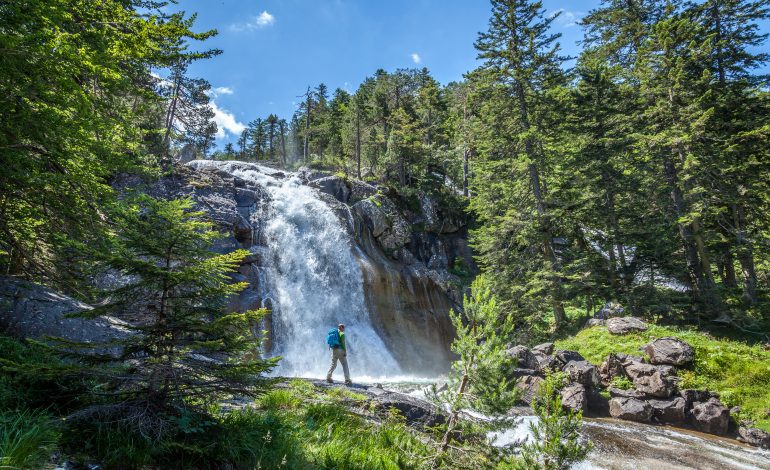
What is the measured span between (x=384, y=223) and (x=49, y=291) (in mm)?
22936

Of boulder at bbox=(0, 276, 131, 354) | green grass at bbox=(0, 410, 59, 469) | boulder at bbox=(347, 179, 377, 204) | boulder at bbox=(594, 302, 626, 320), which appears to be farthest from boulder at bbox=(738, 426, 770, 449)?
boulder at bbox=(347, 179, 377, 204)

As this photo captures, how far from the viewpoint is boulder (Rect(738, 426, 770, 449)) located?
9.66 meters

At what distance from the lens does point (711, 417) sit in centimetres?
1054

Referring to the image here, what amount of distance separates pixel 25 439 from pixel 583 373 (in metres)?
14.0

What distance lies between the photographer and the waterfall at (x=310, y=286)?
63.2 feet

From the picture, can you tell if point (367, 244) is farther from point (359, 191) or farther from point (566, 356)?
point (566, 356)

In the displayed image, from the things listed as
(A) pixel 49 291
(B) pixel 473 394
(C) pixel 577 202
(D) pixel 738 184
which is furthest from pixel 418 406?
(D) pixel 738 184

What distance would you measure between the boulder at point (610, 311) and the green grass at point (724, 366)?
279 centimetres

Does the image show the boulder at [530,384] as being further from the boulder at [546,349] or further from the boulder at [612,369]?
the boulder at [612,369]

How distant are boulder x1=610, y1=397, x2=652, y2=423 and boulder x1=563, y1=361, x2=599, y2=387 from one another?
38.8 inches

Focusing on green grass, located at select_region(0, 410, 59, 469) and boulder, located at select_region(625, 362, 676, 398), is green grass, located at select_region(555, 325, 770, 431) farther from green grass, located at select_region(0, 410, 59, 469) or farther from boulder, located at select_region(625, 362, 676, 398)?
green grass, located at select_region(0, 410, 59, 469)

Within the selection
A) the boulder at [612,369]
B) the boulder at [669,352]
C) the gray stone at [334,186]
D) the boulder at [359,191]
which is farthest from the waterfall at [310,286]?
the boulder at [669,352]

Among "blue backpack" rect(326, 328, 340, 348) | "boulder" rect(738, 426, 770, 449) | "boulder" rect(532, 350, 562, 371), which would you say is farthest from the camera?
"boulder" rect(532, 350, 562, 371)

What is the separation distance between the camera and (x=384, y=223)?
2923 centimetres
